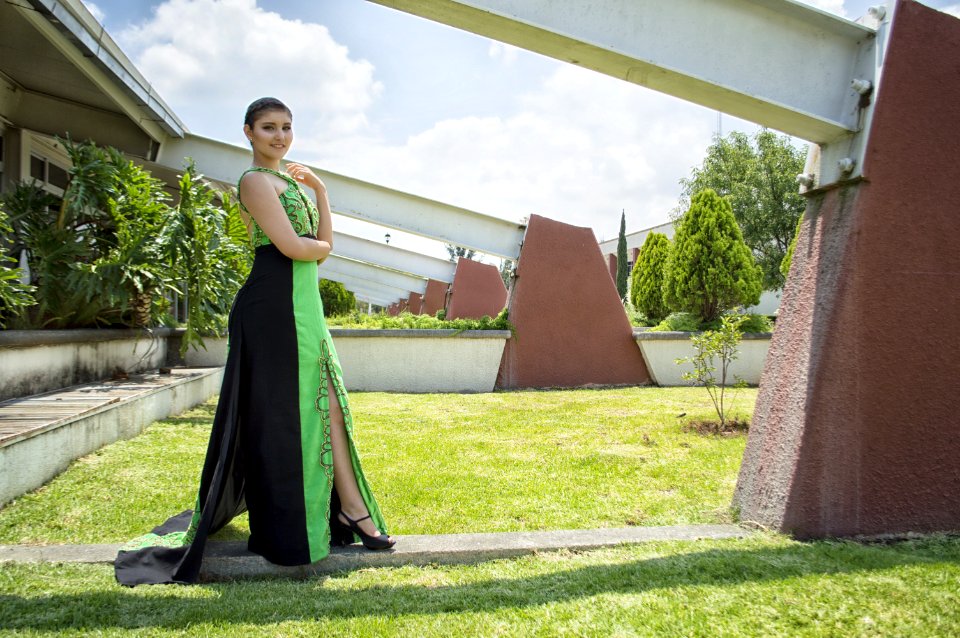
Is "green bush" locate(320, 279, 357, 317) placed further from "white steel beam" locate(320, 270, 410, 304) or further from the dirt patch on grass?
the dirt patch on grass

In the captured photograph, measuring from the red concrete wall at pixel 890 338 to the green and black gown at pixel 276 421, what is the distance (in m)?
2.05

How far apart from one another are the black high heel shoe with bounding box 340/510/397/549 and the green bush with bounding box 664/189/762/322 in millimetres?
9150

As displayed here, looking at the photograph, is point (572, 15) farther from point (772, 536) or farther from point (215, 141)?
point (215, 141)

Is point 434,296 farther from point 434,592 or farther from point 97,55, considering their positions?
point 434,592

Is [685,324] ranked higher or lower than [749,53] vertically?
lower

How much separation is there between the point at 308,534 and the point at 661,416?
4.68 m

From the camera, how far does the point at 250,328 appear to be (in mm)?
2447

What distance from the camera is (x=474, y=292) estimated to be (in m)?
18.4

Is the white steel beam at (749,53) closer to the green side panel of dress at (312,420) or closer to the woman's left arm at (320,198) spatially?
the woman's left arm at (320,198)

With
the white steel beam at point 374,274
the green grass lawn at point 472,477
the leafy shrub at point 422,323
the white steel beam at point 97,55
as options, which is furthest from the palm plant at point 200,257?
the white steel beam at point 374,274

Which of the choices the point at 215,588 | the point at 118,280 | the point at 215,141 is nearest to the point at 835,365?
the point at 215,588

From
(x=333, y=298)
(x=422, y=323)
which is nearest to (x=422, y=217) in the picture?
(x=422, y=323)

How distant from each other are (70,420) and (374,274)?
60.1 feet

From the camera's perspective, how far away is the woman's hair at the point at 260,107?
249 centimetres
